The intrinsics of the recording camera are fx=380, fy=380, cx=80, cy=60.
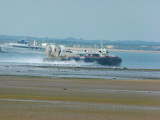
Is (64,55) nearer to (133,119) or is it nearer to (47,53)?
(47,53)

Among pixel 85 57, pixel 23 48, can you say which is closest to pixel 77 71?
pixel 85 57

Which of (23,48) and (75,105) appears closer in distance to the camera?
(75,105)

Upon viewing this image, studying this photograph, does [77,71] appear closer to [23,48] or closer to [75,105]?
[75,105]

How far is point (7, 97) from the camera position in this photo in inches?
573

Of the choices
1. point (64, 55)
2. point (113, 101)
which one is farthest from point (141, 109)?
point (64, 55)

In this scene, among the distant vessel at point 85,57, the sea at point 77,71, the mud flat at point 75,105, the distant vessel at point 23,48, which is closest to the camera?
the mud flat at point 75,105

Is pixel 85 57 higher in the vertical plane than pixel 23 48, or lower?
higher

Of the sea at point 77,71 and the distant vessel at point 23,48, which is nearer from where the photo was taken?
the sea at point 77,71

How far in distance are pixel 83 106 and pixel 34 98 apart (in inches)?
91.7

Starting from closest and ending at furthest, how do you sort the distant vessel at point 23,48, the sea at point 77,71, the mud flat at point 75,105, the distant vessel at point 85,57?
the mud flat at point 75,105 → the sea at point 77,71 → the distant vessel at point 85,57 → the distant vessel at point 23,48

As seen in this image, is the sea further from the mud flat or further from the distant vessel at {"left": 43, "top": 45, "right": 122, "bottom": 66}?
the mud flat

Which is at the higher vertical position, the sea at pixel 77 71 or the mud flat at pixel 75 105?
the mud flat at pixel 75 105

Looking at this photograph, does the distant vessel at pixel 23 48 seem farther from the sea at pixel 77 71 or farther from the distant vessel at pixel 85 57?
the sea at pixel 77 71

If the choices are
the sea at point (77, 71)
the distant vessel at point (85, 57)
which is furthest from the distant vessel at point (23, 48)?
the sea at point (77, 71)
